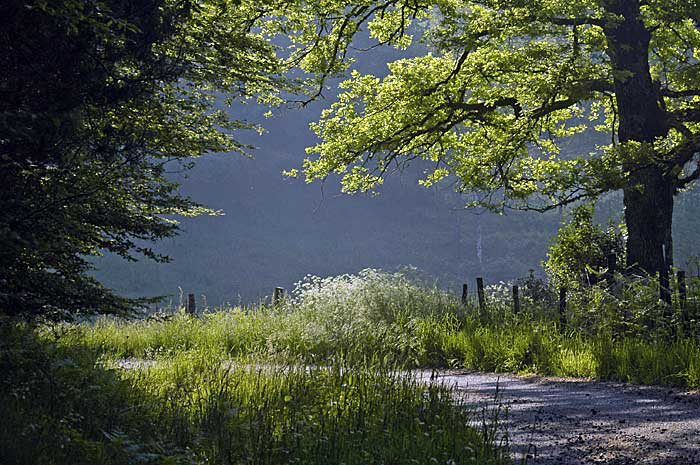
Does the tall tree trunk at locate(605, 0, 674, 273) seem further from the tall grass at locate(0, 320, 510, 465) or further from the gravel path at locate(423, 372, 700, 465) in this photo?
the tall grass at locate(0, 320, 510, 465)

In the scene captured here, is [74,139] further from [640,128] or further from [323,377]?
[640,128]

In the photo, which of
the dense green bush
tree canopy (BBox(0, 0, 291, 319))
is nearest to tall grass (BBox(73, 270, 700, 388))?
the dense green bush

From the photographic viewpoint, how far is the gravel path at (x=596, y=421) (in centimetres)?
A: 649

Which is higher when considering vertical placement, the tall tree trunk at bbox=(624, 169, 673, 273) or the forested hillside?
the forested hillside

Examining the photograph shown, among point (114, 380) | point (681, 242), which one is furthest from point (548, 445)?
point (681, 242)

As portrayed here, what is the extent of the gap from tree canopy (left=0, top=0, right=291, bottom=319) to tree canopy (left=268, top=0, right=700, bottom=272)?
6338 millimetres

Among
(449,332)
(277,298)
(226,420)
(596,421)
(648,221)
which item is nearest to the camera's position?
(226,420)

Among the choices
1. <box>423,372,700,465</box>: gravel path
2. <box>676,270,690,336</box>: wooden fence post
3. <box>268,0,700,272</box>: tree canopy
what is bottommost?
<box>423,372,700,465</box>: gravel path

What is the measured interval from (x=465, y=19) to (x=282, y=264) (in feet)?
212

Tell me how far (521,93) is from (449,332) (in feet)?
21.1

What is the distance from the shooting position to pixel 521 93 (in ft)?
58.1

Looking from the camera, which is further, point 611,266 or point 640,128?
point 640,128

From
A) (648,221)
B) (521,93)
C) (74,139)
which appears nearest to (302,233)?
(521,93)

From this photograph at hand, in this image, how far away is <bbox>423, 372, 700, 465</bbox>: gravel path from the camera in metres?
6.49
